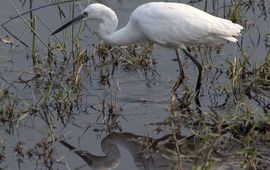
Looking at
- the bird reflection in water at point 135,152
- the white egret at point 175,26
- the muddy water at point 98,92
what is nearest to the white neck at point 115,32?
the white egret at point 175,26

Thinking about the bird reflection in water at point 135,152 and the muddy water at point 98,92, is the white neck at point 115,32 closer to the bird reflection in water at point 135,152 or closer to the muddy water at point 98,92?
the muddy water at point 98,92

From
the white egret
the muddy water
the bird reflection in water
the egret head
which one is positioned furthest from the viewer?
the egret head

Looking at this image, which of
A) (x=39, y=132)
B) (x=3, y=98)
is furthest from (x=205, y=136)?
(x=3, y=98)

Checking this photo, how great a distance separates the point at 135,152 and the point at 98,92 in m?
1.28

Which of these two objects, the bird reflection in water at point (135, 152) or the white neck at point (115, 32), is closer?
the bird reflection in water at point (135, 152)

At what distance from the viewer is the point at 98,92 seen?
7.24 metres

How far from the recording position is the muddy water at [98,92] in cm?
614

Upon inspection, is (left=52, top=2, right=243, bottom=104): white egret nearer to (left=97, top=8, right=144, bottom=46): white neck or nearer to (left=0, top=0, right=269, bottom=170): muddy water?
(left=97, top=8, right=144, bottom=46): white neck

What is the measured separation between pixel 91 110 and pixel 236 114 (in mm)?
1347

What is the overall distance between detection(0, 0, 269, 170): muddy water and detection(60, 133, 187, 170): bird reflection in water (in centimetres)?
5

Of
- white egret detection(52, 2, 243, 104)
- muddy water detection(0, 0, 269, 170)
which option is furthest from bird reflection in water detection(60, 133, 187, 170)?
white egret detection(52, 2, 243, 104)

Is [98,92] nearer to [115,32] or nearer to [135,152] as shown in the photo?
[115,32]

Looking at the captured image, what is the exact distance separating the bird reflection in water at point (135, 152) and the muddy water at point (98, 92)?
0.17 ft

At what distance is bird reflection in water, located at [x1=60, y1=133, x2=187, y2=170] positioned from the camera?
19.1 ft
